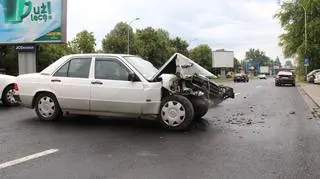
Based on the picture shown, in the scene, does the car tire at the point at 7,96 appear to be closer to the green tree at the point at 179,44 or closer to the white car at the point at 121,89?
the white car at the point at 121,89

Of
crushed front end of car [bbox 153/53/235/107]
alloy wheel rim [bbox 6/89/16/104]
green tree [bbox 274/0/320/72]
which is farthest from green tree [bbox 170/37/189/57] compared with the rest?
crushed front end of car [bbox 153/53/235/107]

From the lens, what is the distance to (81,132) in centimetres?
→ 861

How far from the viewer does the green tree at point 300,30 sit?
52062 mm

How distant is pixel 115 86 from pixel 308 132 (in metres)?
4.16

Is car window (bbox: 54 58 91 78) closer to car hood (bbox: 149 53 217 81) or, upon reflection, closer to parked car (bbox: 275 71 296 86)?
car hood (bbox: 149 53 217 81)

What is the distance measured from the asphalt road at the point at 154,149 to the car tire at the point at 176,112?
0.23 meters

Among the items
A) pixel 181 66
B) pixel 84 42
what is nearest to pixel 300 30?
pixel 84 42

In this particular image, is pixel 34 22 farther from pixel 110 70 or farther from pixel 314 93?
pixel 110 70

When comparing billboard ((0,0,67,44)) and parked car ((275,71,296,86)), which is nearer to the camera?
billboard ((0,0,67,44))

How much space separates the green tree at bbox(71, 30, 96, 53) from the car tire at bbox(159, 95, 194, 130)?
5873 cm

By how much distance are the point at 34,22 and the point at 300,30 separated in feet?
128

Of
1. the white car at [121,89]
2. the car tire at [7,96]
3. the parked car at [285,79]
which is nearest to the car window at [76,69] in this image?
the white car at [121,89]

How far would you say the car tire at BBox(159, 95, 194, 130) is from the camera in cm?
876

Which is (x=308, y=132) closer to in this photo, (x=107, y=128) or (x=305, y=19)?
(x=107, y=128)
